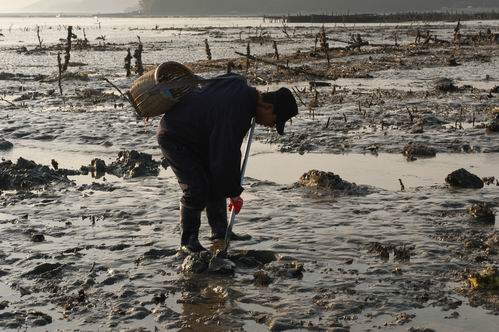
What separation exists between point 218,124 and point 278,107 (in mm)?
499

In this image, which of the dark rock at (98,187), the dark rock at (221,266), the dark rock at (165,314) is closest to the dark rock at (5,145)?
the dark rock at (98,187)

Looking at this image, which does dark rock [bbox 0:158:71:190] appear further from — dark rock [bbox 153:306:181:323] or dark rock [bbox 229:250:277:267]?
dark rock [bbox 153:306:181:323]

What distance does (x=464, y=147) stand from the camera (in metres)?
10.6

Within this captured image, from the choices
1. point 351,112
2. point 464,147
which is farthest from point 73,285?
point 351,112

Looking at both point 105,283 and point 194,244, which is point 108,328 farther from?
point 194,244

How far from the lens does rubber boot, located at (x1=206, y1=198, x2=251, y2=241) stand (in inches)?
253

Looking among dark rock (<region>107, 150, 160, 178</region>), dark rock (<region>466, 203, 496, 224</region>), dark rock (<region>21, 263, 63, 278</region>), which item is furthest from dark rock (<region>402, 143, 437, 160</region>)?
dark rock (<region>21, 263, 63, 278</region>)

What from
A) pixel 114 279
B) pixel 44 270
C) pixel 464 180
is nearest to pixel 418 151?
pixel 464 180

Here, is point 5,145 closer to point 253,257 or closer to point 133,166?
point 133,166

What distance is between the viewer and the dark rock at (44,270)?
5.62 meters

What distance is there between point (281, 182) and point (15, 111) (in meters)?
9.50

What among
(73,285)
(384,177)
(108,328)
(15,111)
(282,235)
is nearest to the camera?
(108,328)

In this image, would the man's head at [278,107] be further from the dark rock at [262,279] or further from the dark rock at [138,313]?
the dark rock at [138,313]

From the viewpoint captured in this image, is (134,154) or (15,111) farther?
(15,111)
